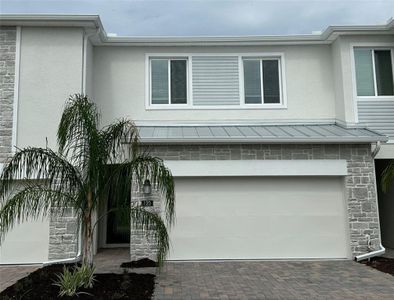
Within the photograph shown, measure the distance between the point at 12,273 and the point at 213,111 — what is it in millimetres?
7354

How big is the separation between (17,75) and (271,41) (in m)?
7.91

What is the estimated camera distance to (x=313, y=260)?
10789mm

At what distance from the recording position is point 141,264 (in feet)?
33.2

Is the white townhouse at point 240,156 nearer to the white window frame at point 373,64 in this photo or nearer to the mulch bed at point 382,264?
the white window frame at point 373,64

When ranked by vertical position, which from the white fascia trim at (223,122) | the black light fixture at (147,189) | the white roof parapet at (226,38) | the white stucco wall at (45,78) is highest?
the white roof parapet at (226,38)

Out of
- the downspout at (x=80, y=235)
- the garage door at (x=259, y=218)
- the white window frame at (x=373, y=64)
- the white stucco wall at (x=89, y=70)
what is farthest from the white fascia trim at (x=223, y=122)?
the garage door at (x=259, y=218)

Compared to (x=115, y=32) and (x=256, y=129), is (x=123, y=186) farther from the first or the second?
(x=115, y=32)

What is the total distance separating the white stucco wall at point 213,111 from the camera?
12633 millimetres

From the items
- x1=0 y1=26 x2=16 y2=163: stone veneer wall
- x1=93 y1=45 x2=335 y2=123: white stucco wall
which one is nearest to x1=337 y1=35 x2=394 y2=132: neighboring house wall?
x1=93 y1=45 x2=335 y2=123: white stucco wall

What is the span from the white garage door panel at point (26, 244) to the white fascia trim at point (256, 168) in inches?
157

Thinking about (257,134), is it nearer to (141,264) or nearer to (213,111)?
(213,111)

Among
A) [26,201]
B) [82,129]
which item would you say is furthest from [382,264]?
[26,201]

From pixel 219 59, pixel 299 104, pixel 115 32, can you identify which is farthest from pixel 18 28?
pixel 299 104

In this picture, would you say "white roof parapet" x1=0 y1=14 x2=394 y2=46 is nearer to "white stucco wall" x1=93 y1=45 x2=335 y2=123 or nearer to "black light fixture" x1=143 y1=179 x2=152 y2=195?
"white stucco wall" x1=93 y1=45 x2=335 y2=123
